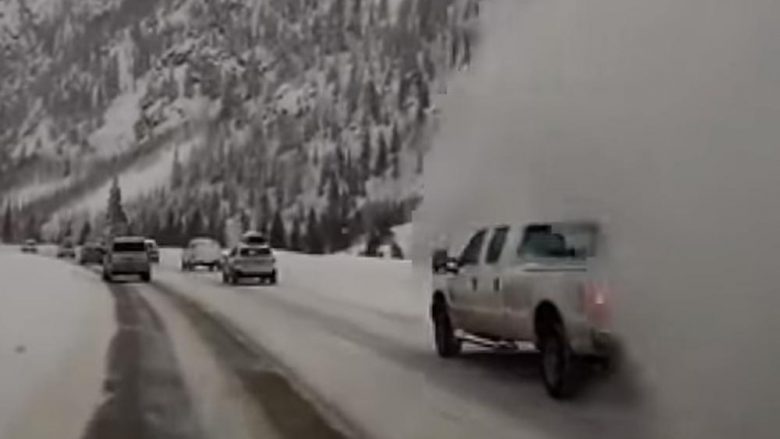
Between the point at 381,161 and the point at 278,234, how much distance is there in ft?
201

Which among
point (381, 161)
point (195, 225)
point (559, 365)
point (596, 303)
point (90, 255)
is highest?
point (381, 161)

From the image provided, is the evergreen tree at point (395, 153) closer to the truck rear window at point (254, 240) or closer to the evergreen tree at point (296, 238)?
the evergreen tree at point (296, 238)

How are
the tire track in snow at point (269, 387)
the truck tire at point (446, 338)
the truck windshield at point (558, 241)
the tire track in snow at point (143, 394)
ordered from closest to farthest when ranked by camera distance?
the tire track in snow at point (269, 387) → the tire track in snow at point (143, 394) → the truck windshield at point (558, 241) → the truck tire at point (446, 338)

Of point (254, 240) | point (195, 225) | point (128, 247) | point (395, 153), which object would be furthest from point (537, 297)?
point (395, 153)

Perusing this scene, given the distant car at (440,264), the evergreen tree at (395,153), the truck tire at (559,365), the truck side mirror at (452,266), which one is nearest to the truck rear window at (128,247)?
the distant car at (440,264)

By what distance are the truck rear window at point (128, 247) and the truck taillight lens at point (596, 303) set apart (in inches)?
1600

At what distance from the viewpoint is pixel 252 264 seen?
153ft

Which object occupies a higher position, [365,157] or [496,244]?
[365,157]

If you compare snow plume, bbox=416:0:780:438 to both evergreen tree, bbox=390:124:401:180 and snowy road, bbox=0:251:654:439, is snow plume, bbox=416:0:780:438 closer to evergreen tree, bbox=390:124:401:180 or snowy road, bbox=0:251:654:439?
snowy road, bbox=0:251:654:439

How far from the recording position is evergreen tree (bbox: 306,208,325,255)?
123 meters

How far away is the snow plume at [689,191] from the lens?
1277cm

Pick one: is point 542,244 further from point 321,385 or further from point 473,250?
point 321,385

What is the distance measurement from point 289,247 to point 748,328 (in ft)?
365

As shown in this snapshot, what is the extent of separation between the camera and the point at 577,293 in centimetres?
1299
